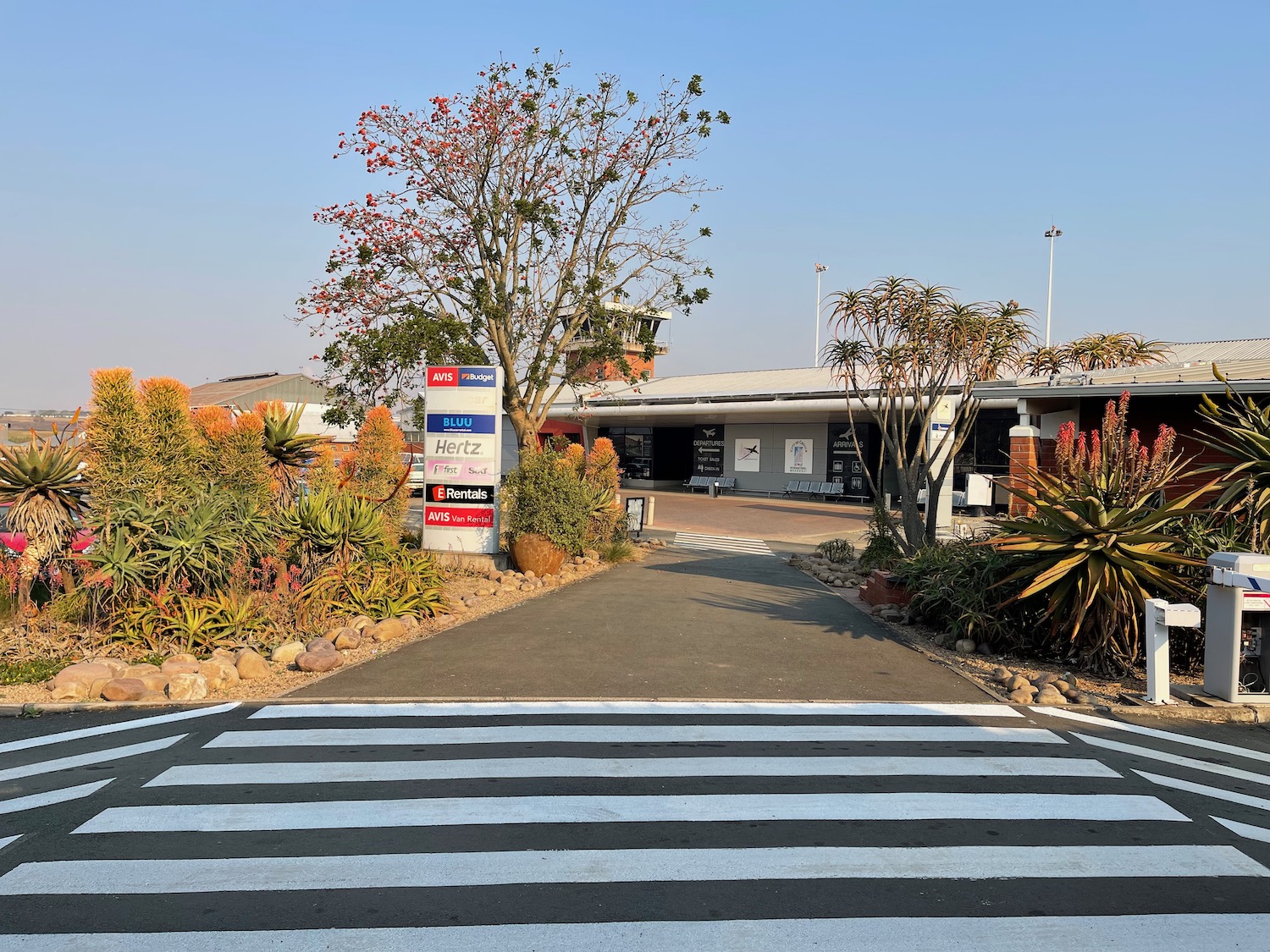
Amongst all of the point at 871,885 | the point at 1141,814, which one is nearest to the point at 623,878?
the point at 871,885

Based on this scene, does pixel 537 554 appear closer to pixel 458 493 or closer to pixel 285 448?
pixel 458 493

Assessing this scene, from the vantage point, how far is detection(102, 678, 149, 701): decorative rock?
7.54 meters

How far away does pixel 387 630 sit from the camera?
9.77 m

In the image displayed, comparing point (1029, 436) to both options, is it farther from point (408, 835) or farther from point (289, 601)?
point (408, 835)

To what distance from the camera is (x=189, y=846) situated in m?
4.62

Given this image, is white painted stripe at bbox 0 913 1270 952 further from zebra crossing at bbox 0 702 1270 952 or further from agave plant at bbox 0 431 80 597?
agave plant at bbox 0 431 80 597

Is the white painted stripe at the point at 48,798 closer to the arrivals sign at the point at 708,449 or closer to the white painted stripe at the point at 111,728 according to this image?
the white painted stripe at the point at 111,728

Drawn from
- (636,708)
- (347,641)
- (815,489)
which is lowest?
(636,708)

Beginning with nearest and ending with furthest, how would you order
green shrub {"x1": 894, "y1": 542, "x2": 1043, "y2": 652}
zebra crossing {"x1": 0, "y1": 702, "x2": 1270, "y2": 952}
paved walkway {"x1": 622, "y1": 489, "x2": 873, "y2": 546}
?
zebra crossing {"x1": 0, "y1": 702, "x2": 1270, "y2": 952}, green shrub {"x1": 894, "y1": 542, "x2": 1043, "y2": 652}, paved walkway {"x1": 622, "y1": 489, "x2": 873, "y2": 546}

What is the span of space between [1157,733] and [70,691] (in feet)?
28.2

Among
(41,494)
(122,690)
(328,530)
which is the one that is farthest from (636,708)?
(41,494)

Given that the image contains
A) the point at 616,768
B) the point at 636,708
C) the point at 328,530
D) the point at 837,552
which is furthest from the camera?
the point at 837,552

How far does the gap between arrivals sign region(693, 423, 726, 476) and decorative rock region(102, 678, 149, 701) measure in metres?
33.9

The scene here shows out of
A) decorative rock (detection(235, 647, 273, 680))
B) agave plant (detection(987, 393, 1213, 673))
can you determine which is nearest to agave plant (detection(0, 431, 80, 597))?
decorative rock (detection(235, 647, 273, 680))
